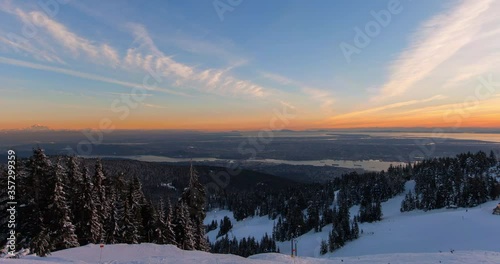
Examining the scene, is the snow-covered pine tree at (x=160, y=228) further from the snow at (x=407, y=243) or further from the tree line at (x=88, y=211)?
the snow at (x=407, y=243)

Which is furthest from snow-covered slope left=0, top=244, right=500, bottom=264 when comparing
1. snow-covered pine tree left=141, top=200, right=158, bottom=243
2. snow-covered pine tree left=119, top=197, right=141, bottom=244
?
snow-covered pine tree left=141, top=200, right=158, bottom=243

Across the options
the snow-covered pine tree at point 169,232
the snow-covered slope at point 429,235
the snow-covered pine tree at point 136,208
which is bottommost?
the snow-covered slope at point 429,235

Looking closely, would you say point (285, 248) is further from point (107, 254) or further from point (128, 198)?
point (107, 254)

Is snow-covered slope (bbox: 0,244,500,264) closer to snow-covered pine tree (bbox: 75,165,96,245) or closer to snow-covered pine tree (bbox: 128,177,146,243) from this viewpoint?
snow-covered pine tree (bbox: 75,165,96,245)

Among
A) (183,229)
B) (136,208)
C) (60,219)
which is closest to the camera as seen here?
(60,219)

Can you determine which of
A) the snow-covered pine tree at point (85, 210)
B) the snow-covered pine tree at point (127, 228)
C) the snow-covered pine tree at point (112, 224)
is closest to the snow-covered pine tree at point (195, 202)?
the snow-covered pine tree at point (127, 228)

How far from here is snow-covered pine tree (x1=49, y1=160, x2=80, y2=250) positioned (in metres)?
28.3

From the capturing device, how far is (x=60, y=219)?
28844 millimetres

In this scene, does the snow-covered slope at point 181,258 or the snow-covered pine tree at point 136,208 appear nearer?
the snow-covered slope at point 181,258

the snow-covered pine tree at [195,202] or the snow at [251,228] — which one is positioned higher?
the snow-covered pine tree at [195,202]

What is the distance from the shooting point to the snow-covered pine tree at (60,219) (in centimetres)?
2830

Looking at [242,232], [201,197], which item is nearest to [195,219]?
[201,197]

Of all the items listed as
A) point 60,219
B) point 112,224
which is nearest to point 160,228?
point 112,224

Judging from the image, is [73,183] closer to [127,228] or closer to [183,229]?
[127,228]
